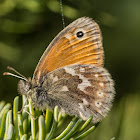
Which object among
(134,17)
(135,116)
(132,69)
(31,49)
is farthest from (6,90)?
(134,17)

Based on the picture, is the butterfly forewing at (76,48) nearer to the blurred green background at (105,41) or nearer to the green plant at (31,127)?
the blurred green background at (105,41)

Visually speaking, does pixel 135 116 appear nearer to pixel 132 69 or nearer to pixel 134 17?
pixel 132 69

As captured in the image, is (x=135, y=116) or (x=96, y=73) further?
(x=96, y=73)

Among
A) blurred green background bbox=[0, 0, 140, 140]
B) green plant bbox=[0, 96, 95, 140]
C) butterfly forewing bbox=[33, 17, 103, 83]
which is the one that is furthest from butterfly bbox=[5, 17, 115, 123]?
green plant bbox=[0, 96, 95, 140]

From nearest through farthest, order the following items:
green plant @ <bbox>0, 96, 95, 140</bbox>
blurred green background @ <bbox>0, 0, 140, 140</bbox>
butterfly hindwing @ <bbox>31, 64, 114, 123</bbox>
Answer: green plant @ <bbox>0, 96, 95, 140</bbox> < blurred green background @ <bbox>0, 0, 140, 140</bbox> < butterfly hindwing @ <bbox>31, 64, 114, 123</bbox>

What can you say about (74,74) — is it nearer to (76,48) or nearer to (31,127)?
(76,48)

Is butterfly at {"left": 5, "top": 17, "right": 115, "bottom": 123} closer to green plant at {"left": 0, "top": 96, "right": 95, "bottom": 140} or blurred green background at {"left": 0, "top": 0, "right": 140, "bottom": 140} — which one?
blurred green background at {"left": 0, "top": 0, "right": 140, "bottom": 140}
